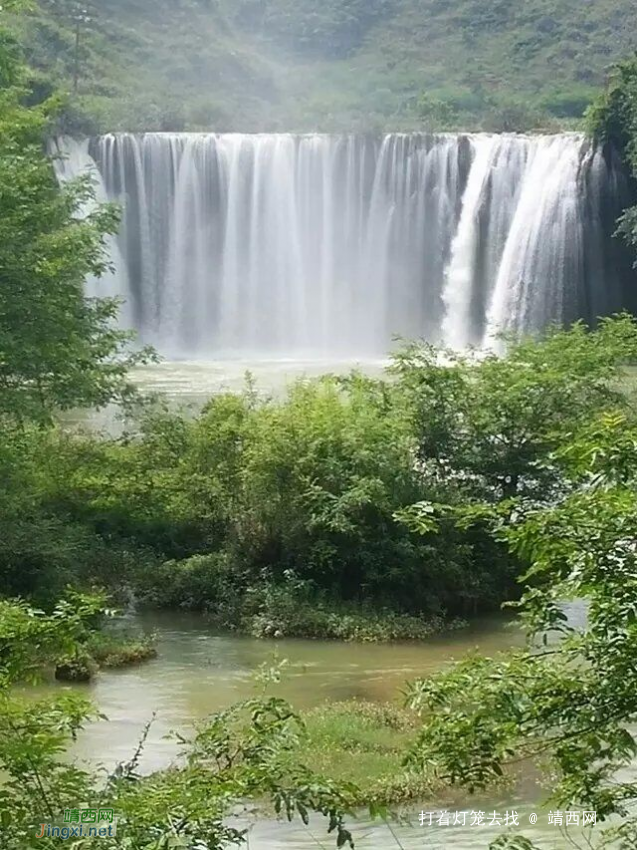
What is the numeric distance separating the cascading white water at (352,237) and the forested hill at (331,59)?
926 centimetres

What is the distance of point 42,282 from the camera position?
16078 mm

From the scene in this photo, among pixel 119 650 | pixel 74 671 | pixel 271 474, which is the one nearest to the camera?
→ pixel 74 671

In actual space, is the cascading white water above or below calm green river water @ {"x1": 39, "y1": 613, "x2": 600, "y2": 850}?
above

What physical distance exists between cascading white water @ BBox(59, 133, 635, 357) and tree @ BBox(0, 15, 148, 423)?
23259 millimetres

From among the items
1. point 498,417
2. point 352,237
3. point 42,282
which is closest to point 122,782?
point 42,282

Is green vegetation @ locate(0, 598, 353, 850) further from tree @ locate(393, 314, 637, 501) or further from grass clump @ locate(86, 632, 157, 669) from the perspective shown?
tree @ locate(393, 314, 637, 501)

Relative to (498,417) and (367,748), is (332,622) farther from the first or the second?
(367,748)

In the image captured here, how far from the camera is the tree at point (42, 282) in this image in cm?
1582

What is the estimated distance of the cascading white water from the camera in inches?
1631

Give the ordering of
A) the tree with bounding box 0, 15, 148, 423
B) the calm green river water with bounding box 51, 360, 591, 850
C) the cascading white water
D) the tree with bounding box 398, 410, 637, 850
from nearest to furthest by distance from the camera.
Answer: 1. the tree with bounding box 398, 410, 637, 850
2. the calm green river water with bounding box 51, 360, 591, 850
3. the tree with bounding box 0, 15, 148, 423
4. the cascading white water

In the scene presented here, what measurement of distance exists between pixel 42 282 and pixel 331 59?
68.2 metres

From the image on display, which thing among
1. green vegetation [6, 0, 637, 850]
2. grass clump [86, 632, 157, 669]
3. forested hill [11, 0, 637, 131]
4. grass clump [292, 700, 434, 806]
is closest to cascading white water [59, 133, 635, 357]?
forested hill [11, 0, 637, 131]

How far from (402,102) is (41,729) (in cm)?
6837

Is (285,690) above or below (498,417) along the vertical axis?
below
